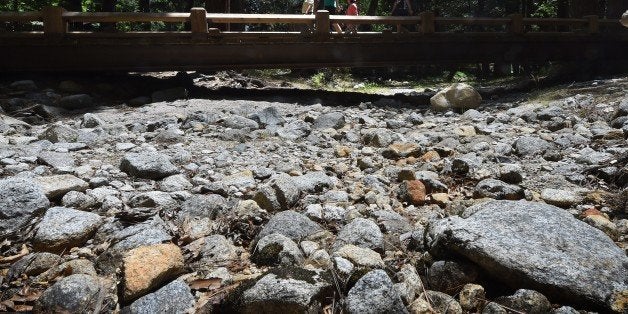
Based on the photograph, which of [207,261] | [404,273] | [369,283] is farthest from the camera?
[207,261]

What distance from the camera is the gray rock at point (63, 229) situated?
3.22 m

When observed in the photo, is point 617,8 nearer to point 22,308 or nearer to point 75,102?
point 75,102

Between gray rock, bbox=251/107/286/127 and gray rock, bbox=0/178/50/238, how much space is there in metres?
3.79

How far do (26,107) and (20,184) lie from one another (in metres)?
4.93

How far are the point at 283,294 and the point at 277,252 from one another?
611 mm

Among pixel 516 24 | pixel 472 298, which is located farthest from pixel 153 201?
pixel 516 24

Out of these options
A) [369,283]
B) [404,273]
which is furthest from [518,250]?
[369,283]

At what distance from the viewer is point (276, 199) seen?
3.98 m

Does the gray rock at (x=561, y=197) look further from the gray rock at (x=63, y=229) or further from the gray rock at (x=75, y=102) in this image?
the gray rock at (x=75, y=102)

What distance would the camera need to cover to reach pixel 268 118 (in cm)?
728

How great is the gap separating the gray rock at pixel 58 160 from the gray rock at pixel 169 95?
13.9 ft

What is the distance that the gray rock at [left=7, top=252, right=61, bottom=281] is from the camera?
3.00 meters

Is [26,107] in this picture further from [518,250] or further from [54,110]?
[518,250]

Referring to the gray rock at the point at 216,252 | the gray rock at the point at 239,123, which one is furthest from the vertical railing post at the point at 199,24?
the gray rock at the point at 216,252
